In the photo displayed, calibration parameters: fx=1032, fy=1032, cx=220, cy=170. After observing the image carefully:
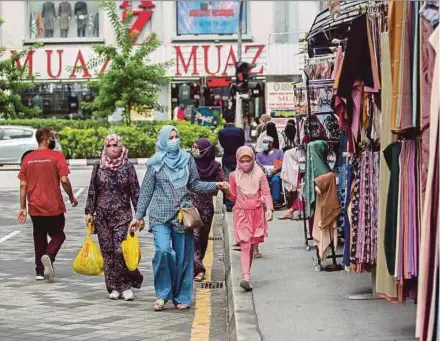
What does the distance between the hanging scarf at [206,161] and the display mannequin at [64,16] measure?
35985 mm

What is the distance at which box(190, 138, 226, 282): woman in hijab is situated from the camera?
1183cm

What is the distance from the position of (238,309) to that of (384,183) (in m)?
2.17

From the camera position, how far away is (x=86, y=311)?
32.2 feet

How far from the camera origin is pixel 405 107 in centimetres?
699

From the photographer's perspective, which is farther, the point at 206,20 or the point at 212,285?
the point at 206,20

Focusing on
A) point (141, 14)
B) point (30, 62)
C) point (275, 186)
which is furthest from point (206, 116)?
point (275, 186)

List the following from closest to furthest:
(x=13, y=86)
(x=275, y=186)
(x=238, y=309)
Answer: (x=238, y=309), (x=275, y=186), (x=13, y=86)

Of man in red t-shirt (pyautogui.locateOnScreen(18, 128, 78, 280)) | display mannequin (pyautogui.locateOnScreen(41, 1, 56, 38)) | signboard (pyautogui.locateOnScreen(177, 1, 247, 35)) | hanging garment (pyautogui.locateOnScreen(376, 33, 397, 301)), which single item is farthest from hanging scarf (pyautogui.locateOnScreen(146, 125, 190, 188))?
display mannequin (pyautogui.locateOnScreen(41, 1, 56, 38))

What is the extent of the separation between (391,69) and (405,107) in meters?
0.50

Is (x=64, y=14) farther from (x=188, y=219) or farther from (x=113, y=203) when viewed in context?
(x=188, y=219)

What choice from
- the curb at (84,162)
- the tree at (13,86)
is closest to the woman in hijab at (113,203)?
the curb at (84,162)

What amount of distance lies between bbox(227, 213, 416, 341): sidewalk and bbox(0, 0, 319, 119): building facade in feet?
111

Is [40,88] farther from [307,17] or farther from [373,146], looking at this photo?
[373,146]

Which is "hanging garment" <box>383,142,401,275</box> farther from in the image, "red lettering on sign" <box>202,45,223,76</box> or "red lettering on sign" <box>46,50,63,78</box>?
"red lettering on sign" <box>46,50,63,78</box>
